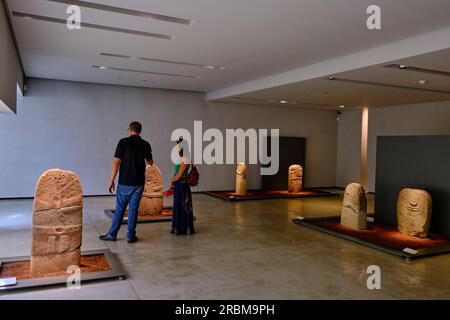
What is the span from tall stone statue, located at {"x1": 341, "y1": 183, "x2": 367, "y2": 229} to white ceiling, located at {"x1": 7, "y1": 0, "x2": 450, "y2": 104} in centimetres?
219

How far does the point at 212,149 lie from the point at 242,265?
781 centimetres

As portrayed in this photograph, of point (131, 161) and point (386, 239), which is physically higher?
point (131, 161)

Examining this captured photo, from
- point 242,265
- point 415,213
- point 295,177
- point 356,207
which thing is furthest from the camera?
point 295,177

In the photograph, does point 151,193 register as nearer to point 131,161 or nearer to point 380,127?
point 131,161

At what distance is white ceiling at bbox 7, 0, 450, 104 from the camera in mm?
4684

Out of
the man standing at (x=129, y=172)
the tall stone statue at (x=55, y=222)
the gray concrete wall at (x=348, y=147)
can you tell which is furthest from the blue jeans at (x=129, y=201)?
the gray concrete wall at (x=348, y=147)

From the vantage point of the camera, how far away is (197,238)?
6336 mm

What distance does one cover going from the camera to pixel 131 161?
18.6 feet

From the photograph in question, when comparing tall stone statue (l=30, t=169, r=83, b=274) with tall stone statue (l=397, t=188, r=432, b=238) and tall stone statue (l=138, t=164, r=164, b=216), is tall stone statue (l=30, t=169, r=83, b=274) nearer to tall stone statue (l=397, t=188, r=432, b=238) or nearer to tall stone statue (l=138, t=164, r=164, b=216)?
tall stone statue (l=138, t=164, r=164, b=216)

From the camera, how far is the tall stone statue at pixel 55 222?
420 cm

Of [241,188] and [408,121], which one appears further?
[408,121]

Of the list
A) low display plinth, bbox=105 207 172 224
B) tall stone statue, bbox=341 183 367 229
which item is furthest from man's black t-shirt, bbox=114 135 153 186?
tall stone statue, bbox=341 183 367 229

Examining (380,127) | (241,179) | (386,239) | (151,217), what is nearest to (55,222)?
(151,217)
